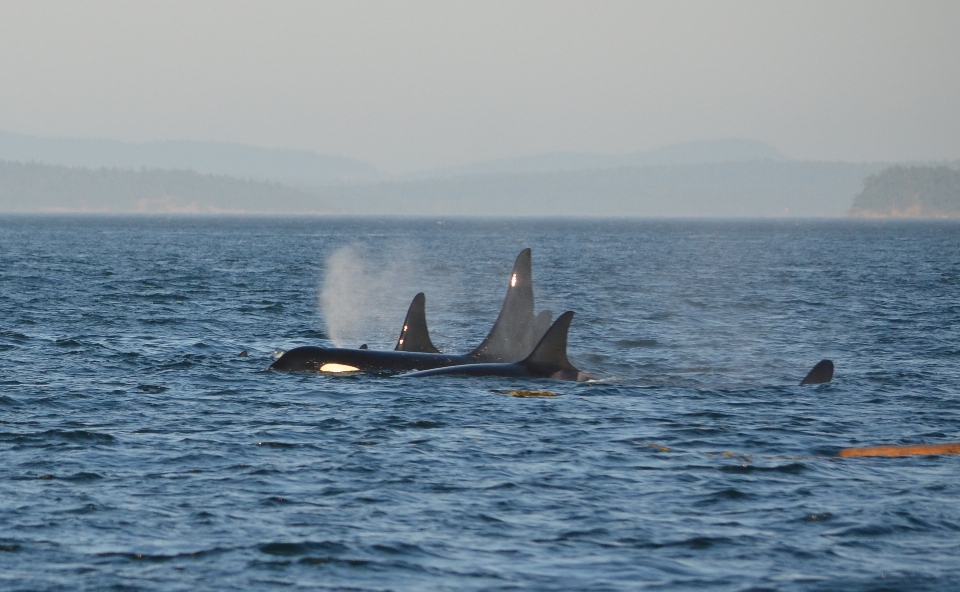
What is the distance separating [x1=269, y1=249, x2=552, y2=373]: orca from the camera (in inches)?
1047

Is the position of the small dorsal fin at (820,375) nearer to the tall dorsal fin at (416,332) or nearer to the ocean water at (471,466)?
the ocean water at (471,466)

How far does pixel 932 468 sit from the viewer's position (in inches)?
713

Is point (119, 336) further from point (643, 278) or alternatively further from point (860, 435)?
point (643, 278)

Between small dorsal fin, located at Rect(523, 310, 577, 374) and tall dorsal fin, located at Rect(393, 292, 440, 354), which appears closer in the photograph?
small dorsal fin, located at Rect(523, 310, 577, 374)

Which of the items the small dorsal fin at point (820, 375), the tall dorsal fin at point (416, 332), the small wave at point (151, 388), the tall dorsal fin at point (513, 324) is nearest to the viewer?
the small wave at point (151, 388)

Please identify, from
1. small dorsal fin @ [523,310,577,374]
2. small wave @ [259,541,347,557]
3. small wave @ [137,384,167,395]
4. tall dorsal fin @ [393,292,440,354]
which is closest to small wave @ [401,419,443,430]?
small dorsal fin @ [523,310,577,374]

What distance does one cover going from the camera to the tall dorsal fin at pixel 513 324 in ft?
90.3

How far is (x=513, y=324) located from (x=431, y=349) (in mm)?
2176

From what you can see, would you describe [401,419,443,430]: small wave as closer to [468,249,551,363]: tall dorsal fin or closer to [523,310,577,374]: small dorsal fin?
[523,310,577,374]: small dorsal fin

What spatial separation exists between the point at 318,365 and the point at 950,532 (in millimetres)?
14771

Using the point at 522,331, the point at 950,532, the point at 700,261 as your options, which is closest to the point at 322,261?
the point at 700,261

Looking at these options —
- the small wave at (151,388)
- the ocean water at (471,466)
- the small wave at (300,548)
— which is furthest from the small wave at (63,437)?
the small wave at (300,548)

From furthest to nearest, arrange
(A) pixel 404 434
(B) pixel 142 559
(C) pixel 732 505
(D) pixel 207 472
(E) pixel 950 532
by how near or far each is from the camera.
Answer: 1. (A) pixel 404 434
2. (D) pixel 207 472
3. (C) pixel 732 505
4. (E) pixel 950 532
5. (B) pixel 142 559

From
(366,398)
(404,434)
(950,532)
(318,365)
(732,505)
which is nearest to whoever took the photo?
(950,532)
